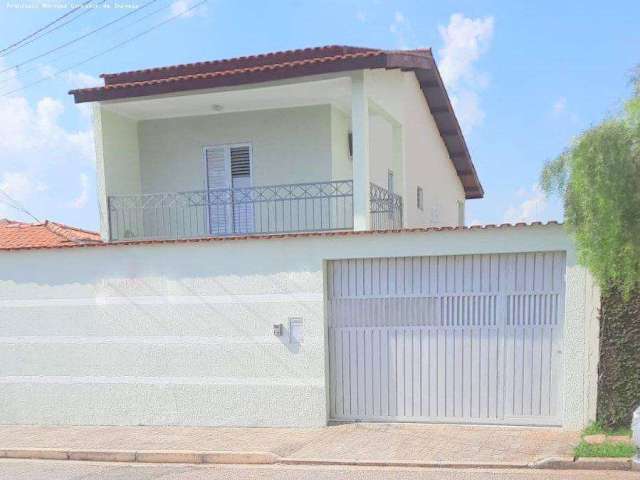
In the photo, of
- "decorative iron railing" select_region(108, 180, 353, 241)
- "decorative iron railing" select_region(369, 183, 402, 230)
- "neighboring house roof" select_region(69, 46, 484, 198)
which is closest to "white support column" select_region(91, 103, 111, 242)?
"decorative iron railing" select_region(108, 180, 353, 241)

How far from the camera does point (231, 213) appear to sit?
35.2ft

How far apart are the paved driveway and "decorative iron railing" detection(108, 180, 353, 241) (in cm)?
447

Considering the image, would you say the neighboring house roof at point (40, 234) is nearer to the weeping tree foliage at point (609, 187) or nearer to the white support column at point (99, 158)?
the white support column at point (99, 158)

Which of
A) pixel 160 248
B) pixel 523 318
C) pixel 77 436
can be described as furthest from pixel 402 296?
pixel 77 436

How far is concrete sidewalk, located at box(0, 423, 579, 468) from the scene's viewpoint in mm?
6105

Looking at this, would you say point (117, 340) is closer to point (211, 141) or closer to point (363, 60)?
point (211, 141)

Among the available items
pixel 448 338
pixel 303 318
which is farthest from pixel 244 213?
pixel 448 338

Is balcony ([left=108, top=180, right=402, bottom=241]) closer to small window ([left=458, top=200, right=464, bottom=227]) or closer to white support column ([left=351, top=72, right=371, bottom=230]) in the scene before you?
white support column ([left=351, top=72, right=371, bottom=230])

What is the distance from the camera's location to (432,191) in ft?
45.9

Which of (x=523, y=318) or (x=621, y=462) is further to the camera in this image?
(x=523, y=318)

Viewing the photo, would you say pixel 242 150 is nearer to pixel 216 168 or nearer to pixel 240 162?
pixel 240 162

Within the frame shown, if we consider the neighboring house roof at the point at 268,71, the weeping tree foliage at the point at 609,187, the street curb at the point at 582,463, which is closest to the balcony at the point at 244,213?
the neighboring house roof at the point at 268,71

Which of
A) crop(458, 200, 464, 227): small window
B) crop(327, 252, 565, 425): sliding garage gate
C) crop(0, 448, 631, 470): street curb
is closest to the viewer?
crop(0, 448, 631, 470): street curb

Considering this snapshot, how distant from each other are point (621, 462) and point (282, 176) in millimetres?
7341
